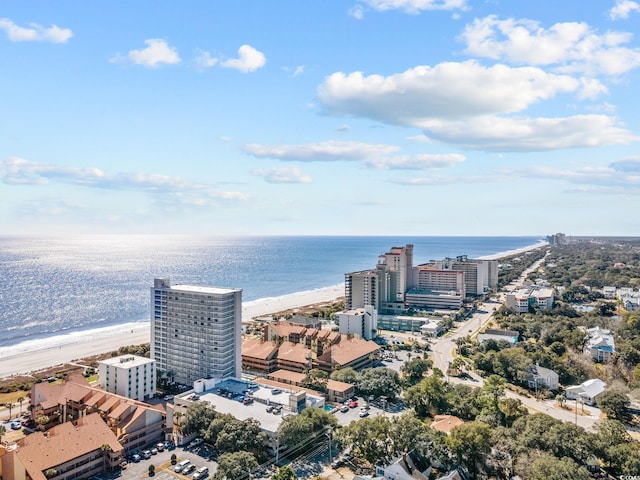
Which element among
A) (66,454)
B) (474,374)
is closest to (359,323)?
(474,374)

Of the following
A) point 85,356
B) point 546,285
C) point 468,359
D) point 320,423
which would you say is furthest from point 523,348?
point 546,285

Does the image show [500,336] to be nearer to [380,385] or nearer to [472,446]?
[380,385]

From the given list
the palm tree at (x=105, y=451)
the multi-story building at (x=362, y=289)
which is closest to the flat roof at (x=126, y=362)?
the palm tree at (x=105, y=451)

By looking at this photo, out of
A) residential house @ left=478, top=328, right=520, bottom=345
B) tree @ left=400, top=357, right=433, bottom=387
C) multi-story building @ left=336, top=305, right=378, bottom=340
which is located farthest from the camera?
multi-story building @ left=336, top=305, right=378, bottom=340

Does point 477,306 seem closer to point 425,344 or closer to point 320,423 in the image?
point 425,344

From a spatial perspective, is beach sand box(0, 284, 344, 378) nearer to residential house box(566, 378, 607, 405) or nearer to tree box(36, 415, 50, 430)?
tree box(36, 415, 50, 430)

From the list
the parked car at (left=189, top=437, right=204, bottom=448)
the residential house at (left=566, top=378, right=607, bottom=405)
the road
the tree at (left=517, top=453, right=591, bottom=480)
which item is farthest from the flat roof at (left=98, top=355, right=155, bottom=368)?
the residential house at (left=566, top=378, right=607, bottom=405)
